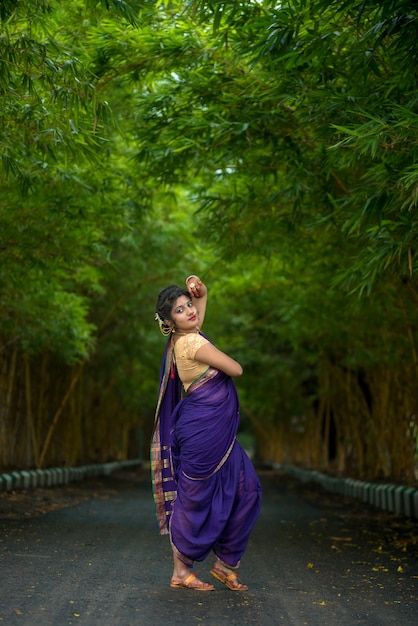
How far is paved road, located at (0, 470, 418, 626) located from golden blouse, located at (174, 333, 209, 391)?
118 centimetres

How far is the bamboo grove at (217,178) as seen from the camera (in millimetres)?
5859

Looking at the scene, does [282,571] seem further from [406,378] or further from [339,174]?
[406,378]

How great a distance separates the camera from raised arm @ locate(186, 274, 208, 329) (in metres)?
5.12

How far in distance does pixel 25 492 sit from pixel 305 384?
12.3 meters

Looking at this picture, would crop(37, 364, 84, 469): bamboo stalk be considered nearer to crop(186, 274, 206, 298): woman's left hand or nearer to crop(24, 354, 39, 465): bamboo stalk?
crop(24, 354, 39, 465): bamboo stalk

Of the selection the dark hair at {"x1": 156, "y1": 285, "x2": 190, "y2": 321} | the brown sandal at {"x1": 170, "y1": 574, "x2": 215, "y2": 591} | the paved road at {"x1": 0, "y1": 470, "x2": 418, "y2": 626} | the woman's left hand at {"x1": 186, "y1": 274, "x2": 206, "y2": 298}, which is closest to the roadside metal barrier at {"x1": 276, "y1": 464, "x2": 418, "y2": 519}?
the paved road at {"x1": 0, "y1": 470, "x2": 418, "y2": 626}

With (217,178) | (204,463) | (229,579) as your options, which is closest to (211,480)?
(204,463)

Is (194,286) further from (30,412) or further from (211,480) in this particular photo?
(30,412)

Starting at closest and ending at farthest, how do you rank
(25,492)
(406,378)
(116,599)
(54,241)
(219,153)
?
(116,599)
(219,153)
(54,241)
(25,492)
(406,378)

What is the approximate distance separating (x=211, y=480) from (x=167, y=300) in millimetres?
1039

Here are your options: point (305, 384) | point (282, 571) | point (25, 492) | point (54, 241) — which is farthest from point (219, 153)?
point (305, 384)

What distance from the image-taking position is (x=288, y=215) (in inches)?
366

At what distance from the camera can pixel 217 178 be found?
10070 millimetres

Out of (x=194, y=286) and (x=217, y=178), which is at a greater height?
(x=217, y=178)
